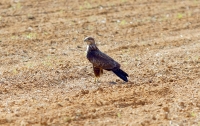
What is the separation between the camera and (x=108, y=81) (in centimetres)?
1252

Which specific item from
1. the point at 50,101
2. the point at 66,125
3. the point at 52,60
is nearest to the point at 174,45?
the point at 52,60

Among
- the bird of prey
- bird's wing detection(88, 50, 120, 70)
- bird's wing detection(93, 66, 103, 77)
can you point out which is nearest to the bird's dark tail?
the bird of prey

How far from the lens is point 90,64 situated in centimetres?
1416

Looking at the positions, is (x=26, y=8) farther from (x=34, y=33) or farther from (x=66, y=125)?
(x=66, y=125)

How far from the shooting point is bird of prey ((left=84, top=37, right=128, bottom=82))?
1211 cm

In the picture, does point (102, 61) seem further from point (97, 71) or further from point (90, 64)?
point (90, 64)

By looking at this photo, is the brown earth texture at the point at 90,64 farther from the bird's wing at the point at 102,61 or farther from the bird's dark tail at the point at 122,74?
the bird's wing at the point at 102,61

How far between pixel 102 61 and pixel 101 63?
5cm

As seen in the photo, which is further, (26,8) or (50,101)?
(26,8)

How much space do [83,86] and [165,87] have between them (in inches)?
65.0

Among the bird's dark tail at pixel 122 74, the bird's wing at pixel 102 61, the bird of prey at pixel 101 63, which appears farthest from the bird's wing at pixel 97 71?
the bird's dark tail at pixel 122 74

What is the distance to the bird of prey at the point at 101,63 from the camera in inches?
477

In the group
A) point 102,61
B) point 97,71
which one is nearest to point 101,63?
point 102,61

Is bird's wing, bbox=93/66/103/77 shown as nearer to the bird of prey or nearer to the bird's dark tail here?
the bird of prey
